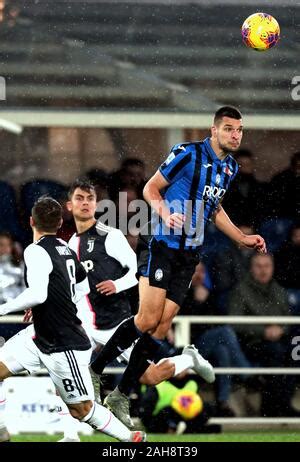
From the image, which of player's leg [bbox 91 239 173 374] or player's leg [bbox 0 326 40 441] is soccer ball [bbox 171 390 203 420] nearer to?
player's leg [bbox 91 239 173 374]

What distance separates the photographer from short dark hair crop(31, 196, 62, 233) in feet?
31.9

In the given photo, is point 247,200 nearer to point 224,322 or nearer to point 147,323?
point 224,322

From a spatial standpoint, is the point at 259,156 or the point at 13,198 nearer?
the point at 13,198

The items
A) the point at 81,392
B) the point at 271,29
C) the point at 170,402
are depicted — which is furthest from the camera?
the point at 170,402

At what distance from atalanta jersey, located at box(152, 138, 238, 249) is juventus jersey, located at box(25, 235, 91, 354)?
2.99 feet

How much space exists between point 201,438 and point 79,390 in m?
2.55

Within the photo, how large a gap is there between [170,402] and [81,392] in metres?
2.71

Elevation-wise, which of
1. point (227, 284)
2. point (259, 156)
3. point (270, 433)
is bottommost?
point (270, 433)

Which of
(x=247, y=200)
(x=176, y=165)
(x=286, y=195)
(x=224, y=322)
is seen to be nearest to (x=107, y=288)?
(x=176, y=165)

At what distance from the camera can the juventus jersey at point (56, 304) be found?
9.71 metres

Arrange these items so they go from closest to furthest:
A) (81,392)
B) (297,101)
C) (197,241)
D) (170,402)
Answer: (81,392)
(197,241)
(170,402)
(297,101)
